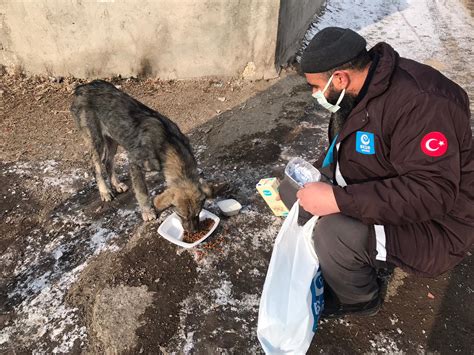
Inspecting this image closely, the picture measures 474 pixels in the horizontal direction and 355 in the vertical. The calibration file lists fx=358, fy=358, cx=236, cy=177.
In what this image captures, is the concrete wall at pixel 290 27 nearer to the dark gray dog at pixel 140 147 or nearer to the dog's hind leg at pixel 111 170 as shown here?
the dark gray dog at pixel 140 147

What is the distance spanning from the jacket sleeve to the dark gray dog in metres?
1.86

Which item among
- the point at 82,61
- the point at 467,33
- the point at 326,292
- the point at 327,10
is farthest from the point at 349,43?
the point at 467,33

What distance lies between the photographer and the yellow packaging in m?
4.25

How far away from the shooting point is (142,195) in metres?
4.27

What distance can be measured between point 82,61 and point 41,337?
5675 millimetres

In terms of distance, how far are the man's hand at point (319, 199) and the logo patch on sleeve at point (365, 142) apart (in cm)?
37

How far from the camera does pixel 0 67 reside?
24.5 ft

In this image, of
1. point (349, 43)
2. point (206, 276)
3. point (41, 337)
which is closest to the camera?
point (349, 43)

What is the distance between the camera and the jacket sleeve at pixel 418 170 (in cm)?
223

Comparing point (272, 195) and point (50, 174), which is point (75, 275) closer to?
Answer: point (50, 174)

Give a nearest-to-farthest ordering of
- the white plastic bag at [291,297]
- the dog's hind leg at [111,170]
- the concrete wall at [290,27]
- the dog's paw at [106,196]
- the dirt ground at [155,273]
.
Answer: the white plastic bag at [291,297]
the dirt ground at [155,273]
the dog's paw at [106,196]
the dog's hind leg at [111,170]
the concrete wall at [290,27]

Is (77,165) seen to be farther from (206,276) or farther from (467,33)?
(467,33)

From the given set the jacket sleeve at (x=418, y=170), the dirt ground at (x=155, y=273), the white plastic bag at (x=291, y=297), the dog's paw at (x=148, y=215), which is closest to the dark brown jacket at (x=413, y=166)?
the jacket sleeve at (x=418, y=170)

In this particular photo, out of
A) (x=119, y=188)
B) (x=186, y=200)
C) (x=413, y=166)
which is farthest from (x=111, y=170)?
(x=413, y=166)
